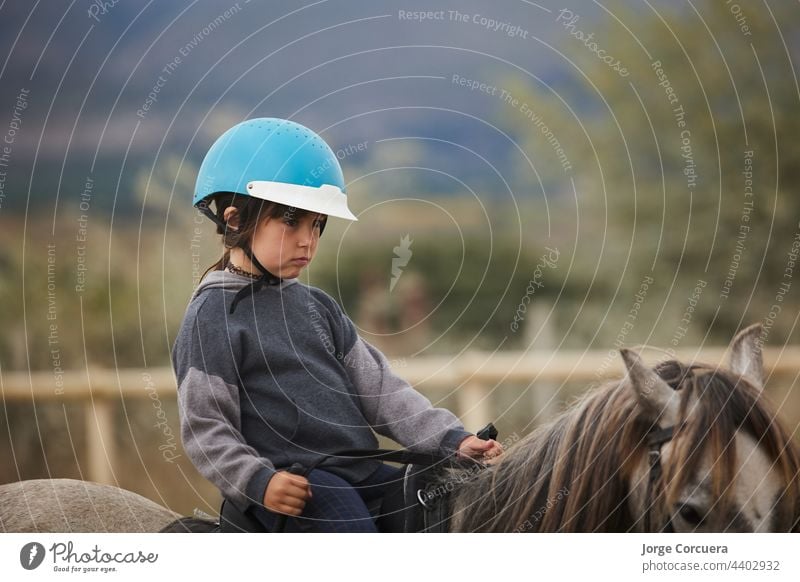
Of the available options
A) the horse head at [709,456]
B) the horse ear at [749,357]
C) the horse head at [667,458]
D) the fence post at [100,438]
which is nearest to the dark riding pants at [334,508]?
the horse head at [667,458]

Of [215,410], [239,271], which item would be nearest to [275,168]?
[239,271]

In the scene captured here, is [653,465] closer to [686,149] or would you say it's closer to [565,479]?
[565,479]

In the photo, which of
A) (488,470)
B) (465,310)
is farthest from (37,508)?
(465,310)

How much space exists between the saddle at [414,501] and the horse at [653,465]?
0.04 feet

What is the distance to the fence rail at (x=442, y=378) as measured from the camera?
9.34 feet

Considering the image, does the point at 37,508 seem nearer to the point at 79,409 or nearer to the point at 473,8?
the point at 79,409

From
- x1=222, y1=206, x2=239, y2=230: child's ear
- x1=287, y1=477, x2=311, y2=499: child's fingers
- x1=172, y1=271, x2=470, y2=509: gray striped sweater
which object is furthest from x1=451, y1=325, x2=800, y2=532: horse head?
x1=222, y1=206, x2=239, y2=230: child's ear

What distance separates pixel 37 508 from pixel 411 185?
121 centimetres

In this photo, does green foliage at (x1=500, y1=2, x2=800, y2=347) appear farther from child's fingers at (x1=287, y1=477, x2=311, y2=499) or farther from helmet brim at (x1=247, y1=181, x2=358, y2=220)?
child's fingers at (x1=287, y1=477, x2=311, y2=499)

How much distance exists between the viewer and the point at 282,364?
2.07m

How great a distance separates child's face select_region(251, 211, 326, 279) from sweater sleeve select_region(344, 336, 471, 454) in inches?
9.0

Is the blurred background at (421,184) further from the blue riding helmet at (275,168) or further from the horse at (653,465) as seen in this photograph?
the horse at (653,465)

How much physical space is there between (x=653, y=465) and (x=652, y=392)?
0.13 meters

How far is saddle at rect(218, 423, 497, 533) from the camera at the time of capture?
6.54 ft
